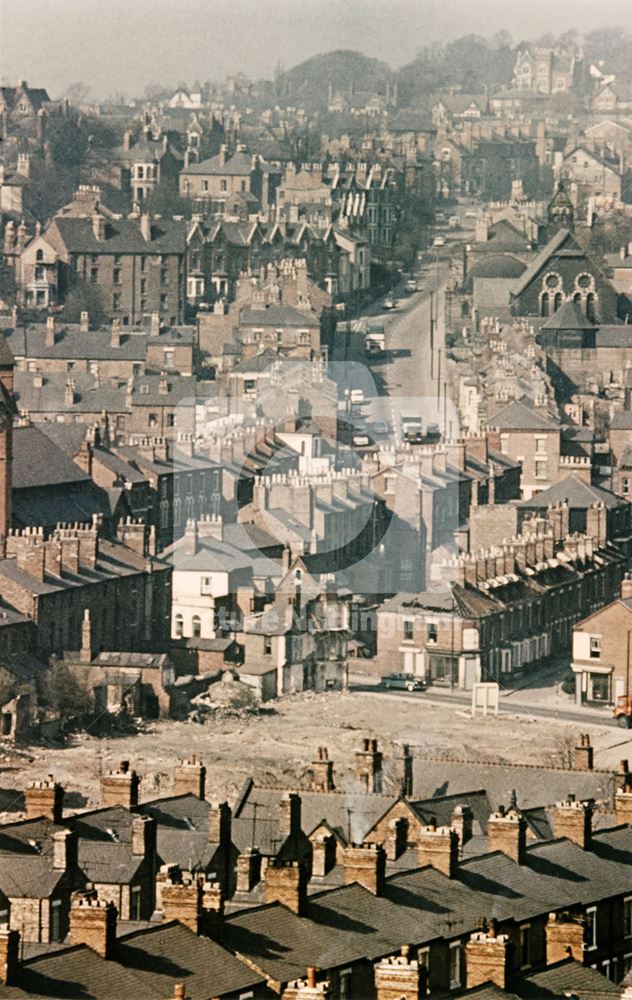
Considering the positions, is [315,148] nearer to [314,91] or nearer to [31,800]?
[314,91]

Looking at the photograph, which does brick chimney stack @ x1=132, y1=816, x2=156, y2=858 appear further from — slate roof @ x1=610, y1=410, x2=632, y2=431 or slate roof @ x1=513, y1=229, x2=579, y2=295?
slate roof @ x1=513, y1=229, x2=579, y2=295

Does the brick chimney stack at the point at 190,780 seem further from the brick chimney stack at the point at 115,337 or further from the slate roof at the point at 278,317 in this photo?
the slate roof at the point at 278,317

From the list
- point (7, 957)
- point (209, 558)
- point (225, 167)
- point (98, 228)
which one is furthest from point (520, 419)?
point (7, 957)

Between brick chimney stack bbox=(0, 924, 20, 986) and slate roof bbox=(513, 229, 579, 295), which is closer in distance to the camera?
brick chimney stack bbox=(0, 924, 20, 986)

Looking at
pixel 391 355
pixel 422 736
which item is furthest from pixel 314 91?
pixel 422 736

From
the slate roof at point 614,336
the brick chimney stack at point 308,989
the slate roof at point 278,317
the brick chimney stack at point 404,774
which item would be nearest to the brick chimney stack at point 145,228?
the slate roof at point 278,317

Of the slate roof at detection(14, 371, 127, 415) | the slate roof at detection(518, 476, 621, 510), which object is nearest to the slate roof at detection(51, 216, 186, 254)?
the slate roof at detection(14, 371, 127, 415)
